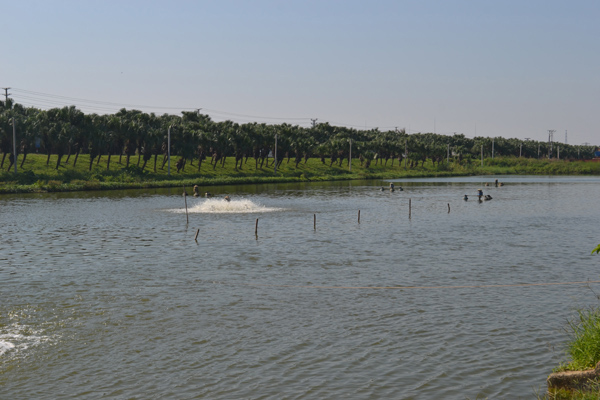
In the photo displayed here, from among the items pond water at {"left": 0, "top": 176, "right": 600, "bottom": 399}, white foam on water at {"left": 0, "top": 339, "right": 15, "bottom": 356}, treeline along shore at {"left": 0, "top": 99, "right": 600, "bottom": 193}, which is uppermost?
treeline along shore at {"left": 0, "top": 99, "right": 600, "bottom": 193}

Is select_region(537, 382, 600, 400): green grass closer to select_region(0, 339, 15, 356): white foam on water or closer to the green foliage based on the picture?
the green foliage

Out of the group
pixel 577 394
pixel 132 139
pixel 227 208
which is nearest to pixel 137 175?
pixel 132 139

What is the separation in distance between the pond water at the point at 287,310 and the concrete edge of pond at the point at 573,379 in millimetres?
951

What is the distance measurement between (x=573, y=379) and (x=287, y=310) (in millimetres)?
10134

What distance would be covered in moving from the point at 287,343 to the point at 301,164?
446 feet

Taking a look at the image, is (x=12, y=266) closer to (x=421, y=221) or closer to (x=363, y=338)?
(x=363, y=338)

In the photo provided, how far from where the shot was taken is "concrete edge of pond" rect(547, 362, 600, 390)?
11617 millimetres

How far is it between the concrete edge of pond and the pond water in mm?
951

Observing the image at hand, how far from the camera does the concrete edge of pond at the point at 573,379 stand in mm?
11617

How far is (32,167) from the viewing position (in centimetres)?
9794

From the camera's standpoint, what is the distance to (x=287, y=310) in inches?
806

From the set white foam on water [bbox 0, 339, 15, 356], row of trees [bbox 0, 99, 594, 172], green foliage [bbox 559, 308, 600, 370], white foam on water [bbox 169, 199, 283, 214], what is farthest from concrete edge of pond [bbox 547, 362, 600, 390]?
row of trees [bbox 0, 99, 594, 172]

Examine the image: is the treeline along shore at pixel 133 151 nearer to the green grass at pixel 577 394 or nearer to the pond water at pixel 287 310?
the pond water at pixel 287 310

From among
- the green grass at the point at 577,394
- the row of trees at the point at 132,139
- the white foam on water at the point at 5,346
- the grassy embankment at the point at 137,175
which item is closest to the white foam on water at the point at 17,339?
the white foam on water at the point at 5,346
